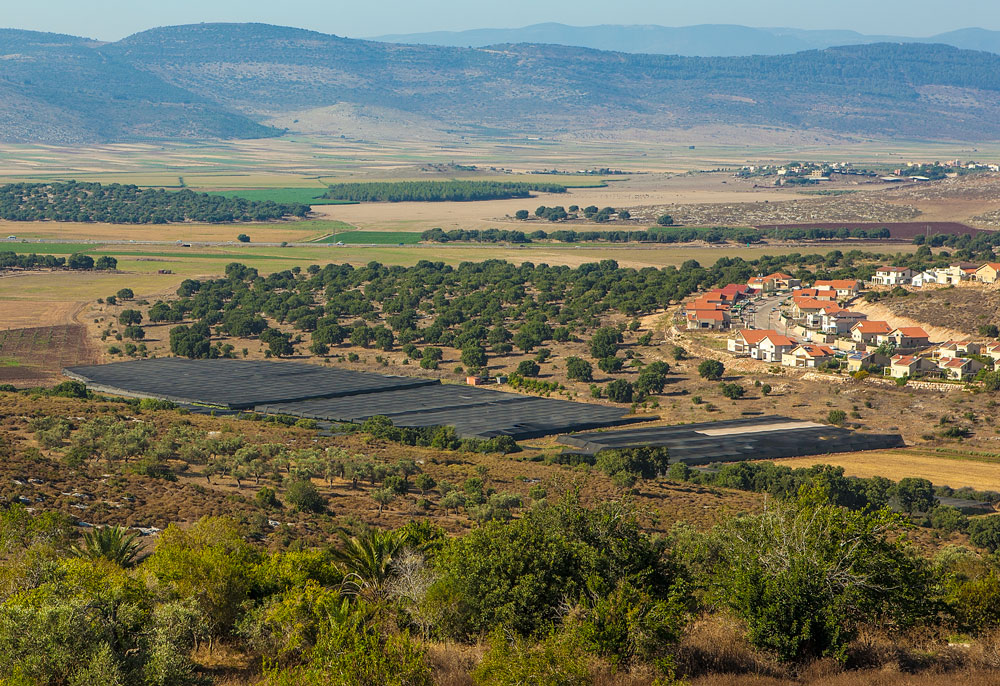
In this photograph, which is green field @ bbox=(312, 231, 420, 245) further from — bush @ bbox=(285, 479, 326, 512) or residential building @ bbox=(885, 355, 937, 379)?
bush @ bbox=(285, 479, 326, 512)

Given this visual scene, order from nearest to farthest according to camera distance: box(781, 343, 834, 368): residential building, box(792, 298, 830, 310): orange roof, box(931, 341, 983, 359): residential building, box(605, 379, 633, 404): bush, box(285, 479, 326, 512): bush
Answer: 1. box(285, 479, 326, 512): bush
2. box(605, 379, 633, 404): bush
3. box(931, 341, 983, 359): residential building
4. box(781, 343, 834, 368): residential building
5. box(792, 298, 830, 310): orange roof

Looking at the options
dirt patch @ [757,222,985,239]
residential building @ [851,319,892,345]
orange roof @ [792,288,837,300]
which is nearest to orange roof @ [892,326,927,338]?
residential building @ [851,319,892,345]

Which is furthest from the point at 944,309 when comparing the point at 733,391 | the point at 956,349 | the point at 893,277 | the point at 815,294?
the point at 733,391

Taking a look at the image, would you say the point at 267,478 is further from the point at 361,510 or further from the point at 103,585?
the point at 103,585

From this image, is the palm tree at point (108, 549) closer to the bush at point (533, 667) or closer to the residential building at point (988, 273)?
the bush at point (533, 667)

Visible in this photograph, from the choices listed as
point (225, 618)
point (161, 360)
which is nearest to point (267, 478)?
point (225, 618)

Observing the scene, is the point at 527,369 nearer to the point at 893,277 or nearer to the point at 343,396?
the point at 343,396
